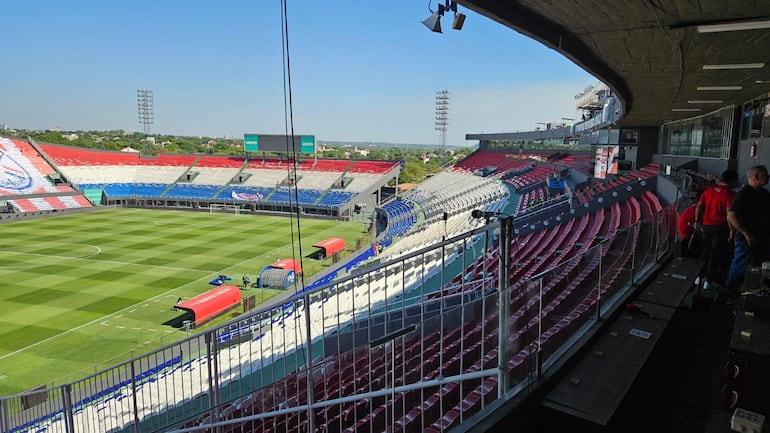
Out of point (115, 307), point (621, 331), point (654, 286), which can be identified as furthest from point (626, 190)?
point (115, 307)

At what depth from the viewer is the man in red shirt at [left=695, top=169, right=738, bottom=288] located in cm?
497

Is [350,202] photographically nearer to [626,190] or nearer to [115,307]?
[115,307]

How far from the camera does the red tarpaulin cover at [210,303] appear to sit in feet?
50.5

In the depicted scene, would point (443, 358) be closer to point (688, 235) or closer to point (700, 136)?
point (688, 235)

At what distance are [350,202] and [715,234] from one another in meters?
38.3

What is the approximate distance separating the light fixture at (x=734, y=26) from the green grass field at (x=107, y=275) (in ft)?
36.8

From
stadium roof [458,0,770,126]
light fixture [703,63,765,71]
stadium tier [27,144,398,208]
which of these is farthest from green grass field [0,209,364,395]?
light fixture [703,63,765,71]

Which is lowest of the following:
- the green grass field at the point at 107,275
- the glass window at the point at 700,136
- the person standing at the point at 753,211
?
the green grass field at the point at 107,275

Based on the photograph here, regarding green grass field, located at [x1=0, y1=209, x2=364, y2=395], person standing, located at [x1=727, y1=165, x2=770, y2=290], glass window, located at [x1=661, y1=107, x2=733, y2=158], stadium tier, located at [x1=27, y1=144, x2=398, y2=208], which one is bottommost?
green grass field, located at [x1=0, y1=209, x2=364, y2=395]

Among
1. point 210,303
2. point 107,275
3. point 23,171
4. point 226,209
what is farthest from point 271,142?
point 210,303

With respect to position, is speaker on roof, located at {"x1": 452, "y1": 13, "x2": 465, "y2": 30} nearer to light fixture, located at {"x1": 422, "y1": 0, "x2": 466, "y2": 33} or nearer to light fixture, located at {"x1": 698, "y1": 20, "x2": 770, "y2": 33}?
light fixture, located at {"x1": 422, "y1": 0, "x2": 466, "y2": 33}

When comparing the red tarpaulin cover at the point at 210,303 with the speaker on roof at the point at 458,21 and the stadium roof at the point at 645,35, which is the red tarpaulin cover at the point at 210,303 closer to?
the stadium roof at the point at 645,35

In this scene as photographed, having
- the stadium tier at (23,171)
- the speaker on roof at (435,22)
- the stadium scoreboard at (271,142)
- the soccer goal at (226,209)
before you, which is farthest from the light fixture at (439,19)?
the stadium tier at (23,171)

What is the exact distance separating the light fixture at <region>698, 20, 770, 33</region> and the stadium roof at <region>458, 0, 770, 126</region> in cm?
5
